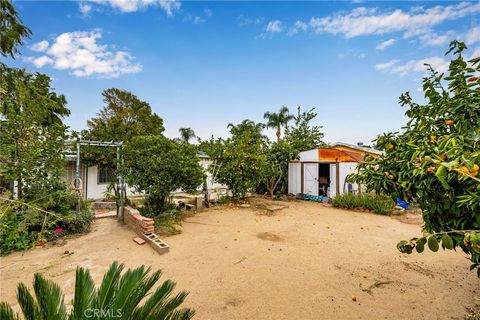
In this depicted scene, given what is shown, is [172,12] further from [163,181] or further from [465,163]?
[465,163]

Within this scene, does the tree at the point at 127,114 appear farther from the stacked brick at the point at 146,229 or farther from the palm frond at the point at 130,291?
the palm frond at the point at 130,291

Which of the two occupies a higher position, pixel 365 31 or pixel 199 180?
pixel 365 31

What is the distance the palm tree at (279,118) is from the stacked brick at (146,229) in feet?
61.2

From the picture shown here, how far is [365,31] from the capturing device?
6.96 meters

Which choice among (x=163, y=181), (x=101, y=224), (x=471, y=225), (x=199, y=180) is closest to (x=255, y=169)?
(x=199, y=180)

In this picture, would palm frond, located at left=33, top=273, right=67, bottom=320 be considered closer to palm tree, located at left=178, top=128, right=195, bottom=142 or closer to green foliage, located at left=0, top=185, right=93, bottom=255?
green foliage, located at left=0, top=185, right=93, bottom=255

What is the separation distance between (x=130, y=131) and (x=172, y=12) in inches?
395

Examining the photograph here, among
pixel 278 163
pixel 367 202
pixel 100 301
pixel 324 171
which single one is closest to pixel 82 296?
pixel 100 301

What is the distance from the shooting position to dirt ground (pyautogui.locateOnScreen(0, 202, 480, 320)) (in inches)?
118

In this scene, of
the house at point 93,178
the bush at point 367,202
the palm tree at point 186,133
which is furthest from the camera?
the palm tree at point 186,133

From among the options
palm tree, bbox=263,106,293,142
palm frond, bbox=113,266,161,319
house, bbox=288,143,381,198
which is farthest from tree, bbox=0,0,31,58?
Result: palm tree, bbox=263,106,293,142

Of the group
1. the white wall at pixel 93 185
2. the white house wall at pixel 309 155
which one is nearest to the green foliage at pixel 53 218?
the white wall at pixel 93 185

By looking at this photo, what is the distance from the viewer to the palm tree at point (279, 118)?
23109mm

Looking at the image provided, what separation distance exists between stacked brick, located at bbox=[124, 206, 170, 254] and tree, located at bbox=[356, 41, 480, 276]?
434cm
